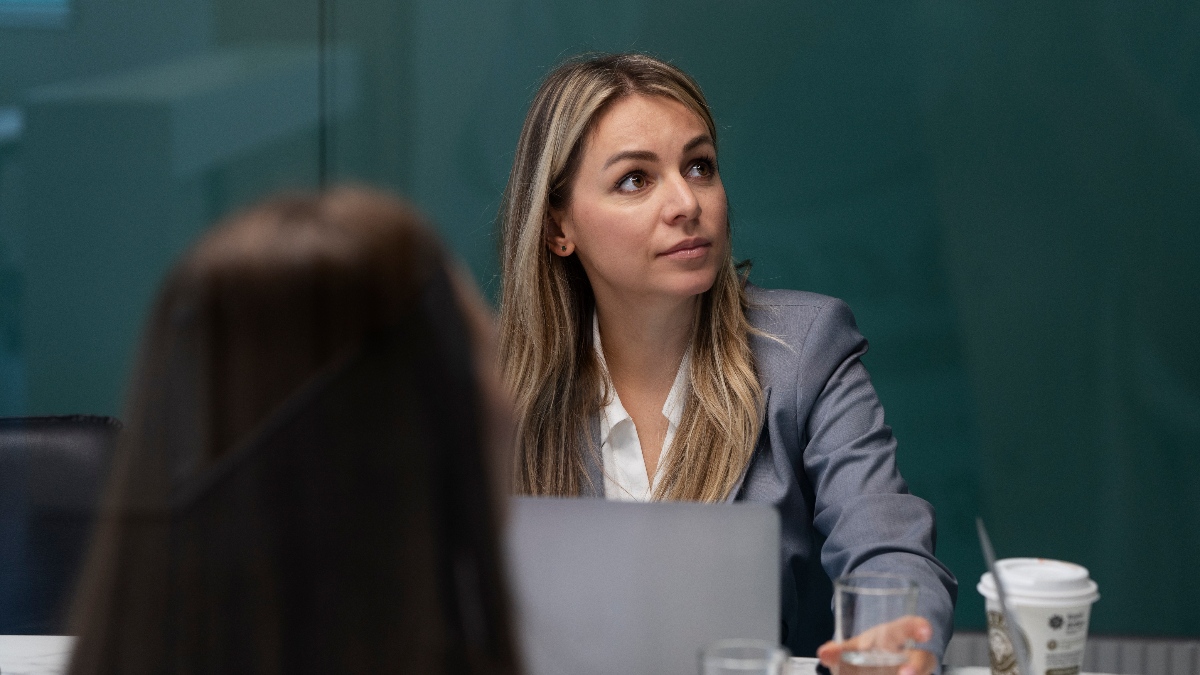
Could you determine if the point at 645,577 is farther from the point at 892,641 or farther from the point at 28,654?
the point at 28,654

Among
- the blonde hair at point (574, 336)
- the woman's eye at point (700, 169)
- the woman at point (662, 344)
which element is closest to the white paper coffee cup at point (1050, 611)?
the woman at point (662, 344)

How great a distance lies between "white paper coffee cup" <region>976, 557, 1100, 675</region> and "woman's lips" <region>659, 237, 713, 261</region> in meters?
0.74

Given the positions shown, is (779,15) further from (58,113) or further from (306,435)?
(306,435)

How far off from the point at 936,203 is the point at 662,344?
1.05 meters

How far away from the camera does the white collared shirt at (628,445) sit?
172cm

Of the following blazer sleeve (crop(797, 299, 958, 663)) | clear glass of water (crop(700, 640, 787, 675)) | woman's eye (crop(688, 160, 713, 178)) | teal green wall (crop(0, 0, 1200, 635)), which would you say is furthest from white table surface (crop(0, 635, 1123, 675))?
teal green wall (crop(0, 0, 1200, 635))

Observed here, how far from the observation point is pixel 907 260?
2.59m

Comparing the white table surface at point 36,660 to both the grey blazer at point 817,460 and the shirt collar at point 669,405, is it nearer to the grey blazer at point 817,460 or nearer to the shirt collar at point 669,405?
the grey blazer at point 817,460

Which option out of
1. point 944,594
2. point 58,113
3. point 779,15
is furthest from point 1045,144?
point 58,113

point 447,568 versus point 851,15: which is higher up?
point 851,15

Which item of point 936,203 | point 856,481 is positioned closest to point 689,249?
point 856,481

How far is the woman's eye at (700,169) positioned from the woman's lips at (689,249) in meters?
0.12

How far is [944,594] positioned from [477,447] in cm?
93

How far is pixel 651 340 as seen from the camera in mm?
1822
